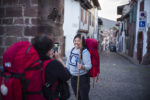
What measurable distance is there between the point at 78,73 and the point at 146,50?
38.4 feet

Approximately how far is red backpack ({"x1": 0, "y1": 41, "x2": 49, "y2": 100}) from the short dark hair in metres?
0.16

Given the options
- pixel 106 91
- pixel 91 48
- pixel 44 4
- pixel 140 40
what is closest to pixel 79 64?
pixel 91 48

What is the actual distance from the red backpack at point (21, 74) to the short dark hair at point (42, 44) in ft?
0.54

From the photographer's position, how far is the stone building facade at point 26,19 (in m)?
3.15

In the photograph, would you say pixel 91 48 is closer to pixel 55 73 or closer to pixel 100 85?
pixel 55 73

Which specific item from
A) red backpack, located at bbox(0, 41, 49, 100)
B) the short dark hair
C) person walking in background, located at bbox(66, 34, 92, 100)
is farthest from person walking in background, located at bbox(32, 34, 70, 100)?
person walking in background, located at bbox(66, 34, 92, 100)

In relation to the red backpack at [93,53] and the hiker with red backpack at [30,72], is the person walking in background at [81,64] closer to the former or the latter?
the red backpack at [93,53]

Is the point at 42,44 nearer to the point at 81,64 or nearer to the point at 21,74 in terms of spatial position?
the point at 21,74

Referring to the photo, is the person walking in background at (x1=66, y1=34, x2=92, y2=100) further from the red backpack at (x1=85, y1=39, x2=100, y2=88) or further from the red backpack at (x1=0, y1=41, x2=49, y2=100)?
the red backpack at (x1=0, y1=41, x2=49, y2=100)

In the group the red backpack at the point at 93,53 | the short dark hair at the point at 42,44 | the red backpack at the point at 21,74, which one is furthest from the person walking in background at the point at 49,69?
the red backpack at the point at 93,53

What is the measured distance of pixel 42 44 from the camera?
1926 millimetres

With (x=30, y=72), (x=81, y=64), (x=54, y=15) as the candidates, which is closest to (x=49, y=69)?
(x=30, y=72)

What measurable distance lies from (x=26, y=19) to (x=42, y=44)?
1.40 meters

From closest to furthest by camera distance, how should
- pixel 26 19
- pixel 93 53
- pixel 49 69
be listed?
pixel 49 69, pixel 26 19, pixel 93 53
